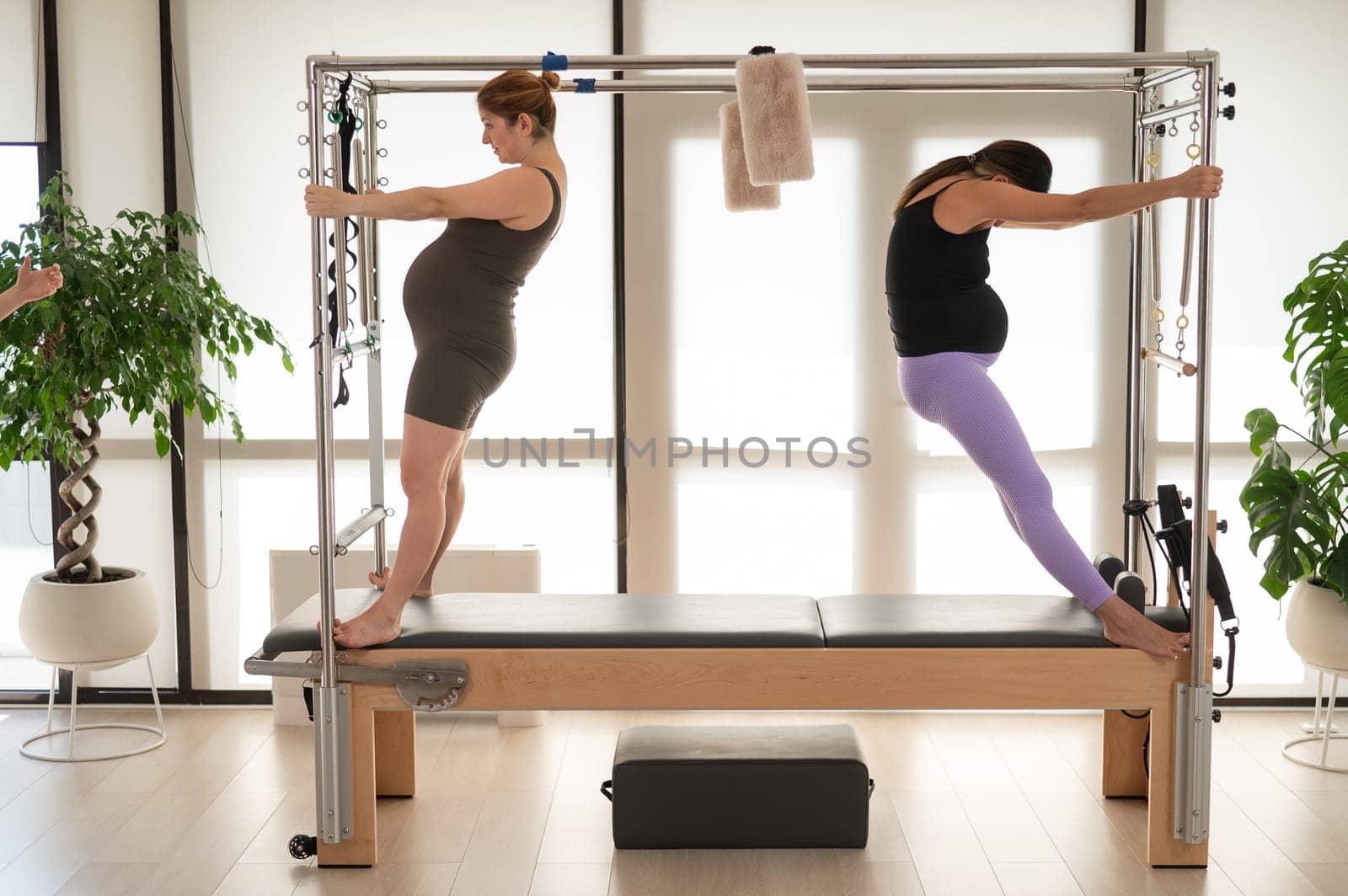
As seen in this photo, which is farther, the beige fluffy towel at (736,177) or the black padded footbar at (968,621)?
the beige fluffy towel at (736,177)

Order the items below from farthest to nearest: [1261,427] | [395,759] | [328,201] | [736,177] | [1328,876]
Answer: [1261,427]
[395,759]
[736,177]
[1328,876]
[328,201]

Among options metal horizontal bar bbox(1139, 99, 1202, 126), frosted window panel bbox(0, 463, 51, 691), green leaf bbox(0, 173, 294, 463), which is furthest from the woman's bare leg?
frosted window panel bbox(0, 463, 51, 691)

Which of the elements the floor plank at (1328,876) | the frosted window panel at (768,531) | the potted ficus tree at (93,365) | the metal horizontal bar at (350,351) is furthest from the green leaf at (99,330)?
the floor plank at (1328,876)

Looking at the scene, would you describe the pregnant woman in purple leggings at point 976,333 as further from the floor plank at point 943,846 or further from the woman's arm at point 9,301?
the woman's arm at point 9,301

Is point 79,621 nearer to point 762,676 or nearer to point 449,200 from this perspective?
point 449,200

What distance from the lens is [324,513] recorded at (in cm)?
263

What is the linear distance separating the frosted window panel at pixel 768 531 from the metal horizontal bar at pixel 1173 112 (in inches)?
58.2

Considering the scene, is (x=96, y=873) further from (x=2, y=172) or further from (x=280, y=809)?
(x=2, y=172)

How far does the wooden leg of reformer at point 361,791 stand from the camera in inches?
106

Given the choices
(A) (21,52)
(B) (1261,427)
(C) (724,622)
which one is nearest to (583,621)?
(C) (724,622)

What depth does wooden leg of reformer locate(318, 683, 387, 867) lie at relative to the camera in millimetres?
2695

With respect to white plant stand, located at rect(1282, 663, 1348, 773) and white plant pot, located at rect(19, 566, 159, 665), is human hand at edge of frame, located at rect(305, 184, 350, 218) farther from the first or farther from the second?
white plant stand, located at rect(1282, 663, 1348, 773)

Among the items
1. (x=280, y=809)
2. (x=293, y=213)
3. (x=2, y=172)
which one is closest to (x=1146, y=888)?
(x=280, y=809)

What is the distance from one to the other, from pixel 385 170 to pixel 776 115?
5.68 feet
